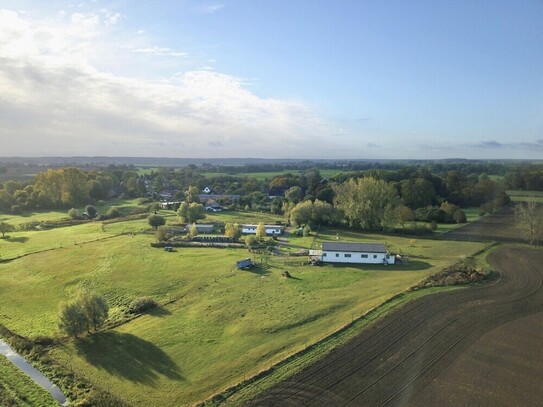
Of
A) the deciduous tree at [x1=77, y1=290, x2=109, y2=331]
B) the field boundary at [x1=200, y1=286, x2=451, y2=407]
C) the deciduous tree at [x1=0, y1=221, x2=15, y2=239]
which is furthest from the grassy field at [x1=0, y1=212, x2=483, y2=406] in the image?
the deciduous tree at [x1=0, y1=221, x2=15, y2=239]

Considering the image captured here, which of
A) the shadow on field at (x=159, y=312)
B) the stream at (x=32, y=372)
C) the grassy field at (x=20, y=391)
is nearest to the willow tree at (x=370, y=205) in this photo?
the shadow on field at (x=159, y=312)

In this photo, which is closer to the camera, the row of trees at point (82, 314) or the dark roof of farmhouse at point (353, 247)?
the row of trees at point (82, 314)

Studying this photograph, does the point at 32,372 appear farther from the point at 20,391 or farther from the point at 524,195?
the point at 524,195

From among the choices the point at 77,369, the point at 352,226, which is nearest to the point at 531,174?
the point at 352,226

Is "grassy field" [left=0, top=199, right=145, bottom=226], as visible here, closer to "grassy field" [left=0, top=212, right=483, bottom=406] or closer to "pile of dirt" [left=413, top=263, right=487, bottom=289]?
"grassy field" [left=0, top=212, right=483, bottom=406]

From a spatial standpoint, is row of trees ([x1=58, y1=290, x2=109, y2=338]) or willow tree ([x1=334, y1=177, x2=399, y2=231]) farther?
willow tree ([x1=334, y1=177, x2=399, y2=231])

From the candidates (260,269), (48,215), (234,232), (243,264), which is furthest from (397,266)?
(48,215)

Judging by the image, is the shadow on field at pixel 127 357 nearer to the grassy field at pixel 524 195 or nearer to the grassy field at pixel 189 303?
the grassy field at pixel 189 303
